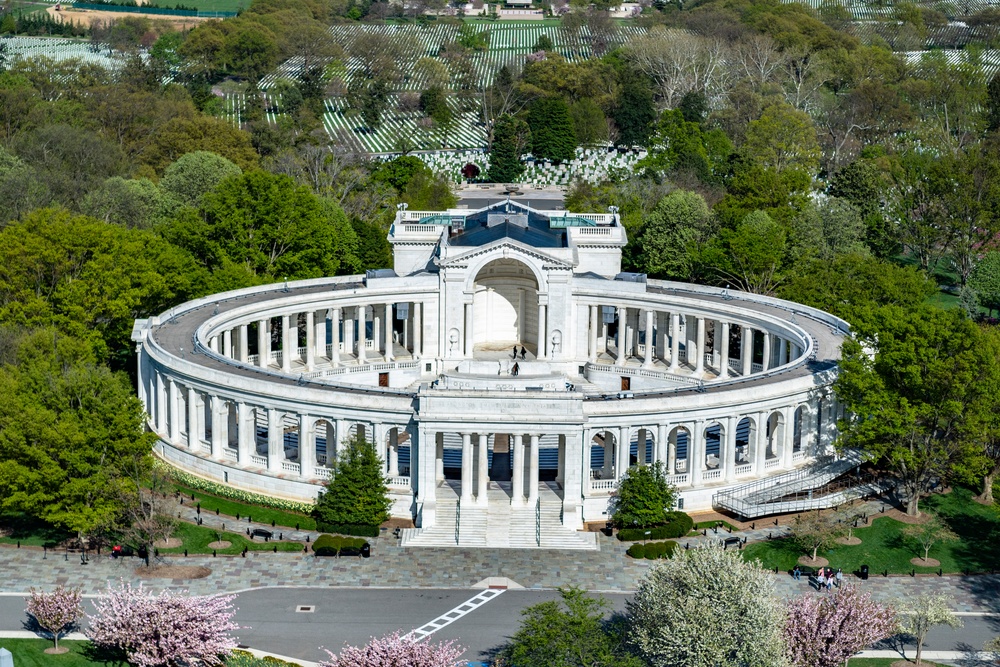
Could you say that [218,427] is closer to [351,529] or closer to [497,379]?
[351,529]

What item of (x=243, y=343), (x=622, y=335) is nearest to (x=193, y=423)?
(x=243, y=343)

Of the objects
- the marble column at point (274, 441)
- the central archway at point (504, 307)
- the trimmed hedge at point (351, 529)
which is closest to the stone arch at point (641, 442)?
the trimmed hedge at point (351, 529)

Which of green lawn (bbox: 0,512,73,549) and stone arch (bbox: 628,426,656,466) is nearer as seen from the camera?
green lawn (bbox: 0,512,73,549)

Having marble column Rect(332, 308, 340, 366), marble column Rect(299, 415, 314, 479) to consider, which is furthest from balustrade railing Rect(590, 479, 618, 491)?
marble column Rect(332, 308, 340, 366)

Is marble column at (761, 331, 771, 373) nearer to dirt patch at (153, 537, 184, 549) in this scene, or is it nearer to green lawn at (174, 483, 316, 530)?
green lawn at (174, 483, 316, 530)

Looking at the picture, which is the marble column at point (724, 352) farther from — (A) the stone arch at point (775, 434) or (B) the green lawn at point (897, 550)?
(B) the green lawn at point (897, 550)

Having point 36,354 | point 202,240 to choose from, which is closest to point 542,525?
point 36,354

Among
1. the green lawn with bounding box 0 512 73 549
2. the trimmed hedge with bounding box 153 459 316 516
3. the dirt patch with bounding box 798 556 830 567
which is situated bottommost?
the dirt patch with bounding box 798 556 830 567
